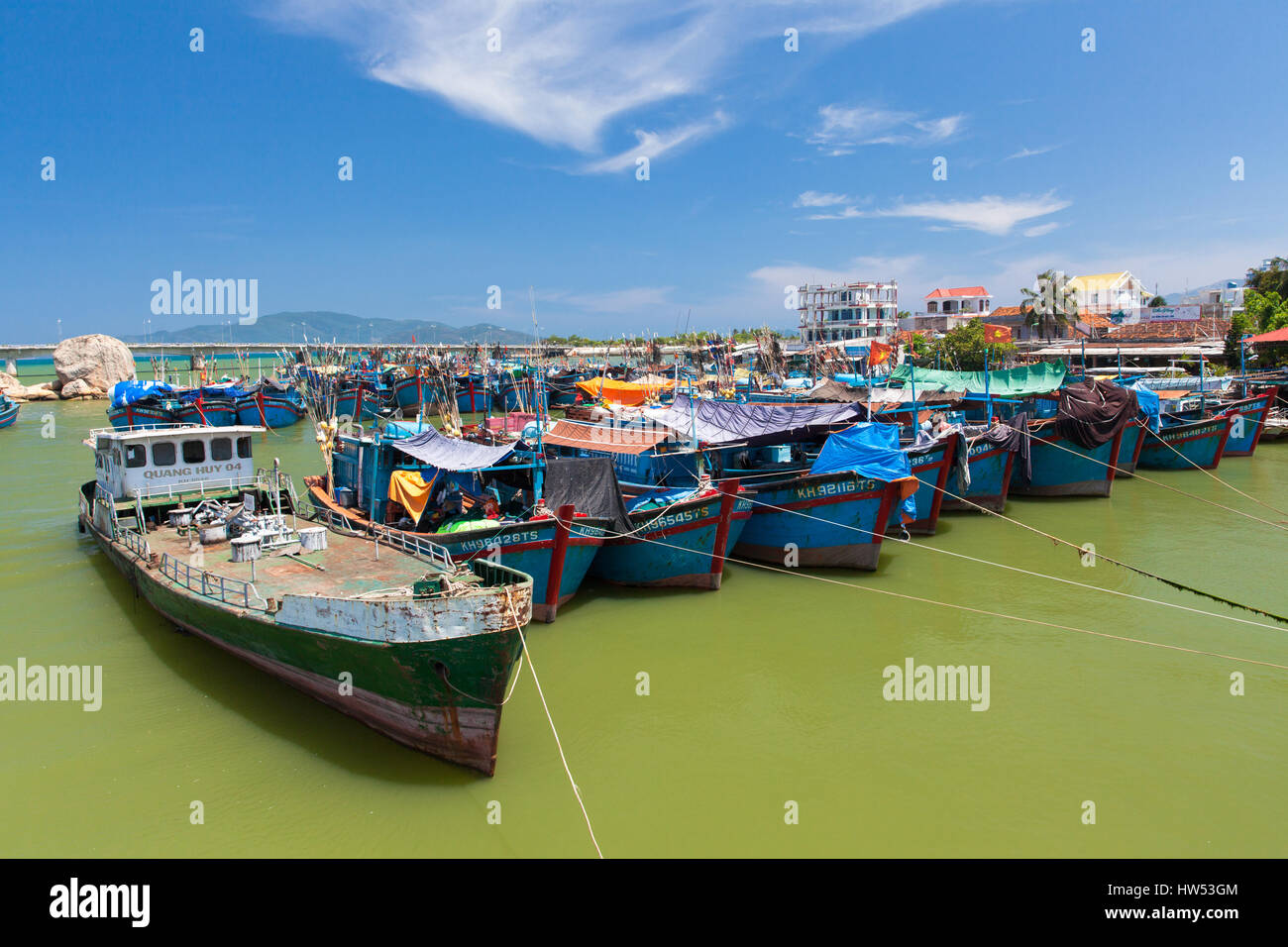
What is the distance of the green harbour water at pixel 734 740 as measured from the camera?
8203mm

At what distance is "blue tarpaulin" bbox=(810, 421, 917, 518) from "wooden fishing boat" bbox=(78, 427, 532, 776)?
896cm

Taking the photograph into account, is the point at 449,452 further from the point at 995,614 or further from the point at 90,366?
the point at 90,366

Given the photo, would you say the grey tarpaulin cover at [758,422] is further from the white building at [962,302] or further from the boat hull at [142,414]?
the white building at [962,302]

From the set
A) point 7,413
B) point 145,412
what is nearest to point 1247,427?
point 145,412

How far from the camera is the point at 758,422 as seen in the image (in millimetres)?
19625

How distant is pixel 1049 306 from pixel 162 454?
221ft

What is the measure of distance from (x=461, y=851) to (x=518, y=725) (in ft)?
8.14

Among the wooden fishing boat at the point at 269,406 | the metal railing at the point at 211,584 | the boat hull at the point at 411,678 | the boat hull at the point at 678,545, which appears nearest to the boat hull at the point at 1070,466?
the boat hull at the point at 678,545

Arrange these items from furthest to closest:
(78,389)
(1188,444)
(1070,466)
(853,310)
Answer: (853,310) < (78,389) < (1188,444) < (1070,466)

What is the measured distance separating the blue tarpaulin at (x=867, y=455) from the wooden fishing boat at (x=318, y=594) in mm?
8964

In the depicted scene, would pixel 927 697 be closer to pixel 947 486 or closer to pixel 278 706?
pixel 278 706
